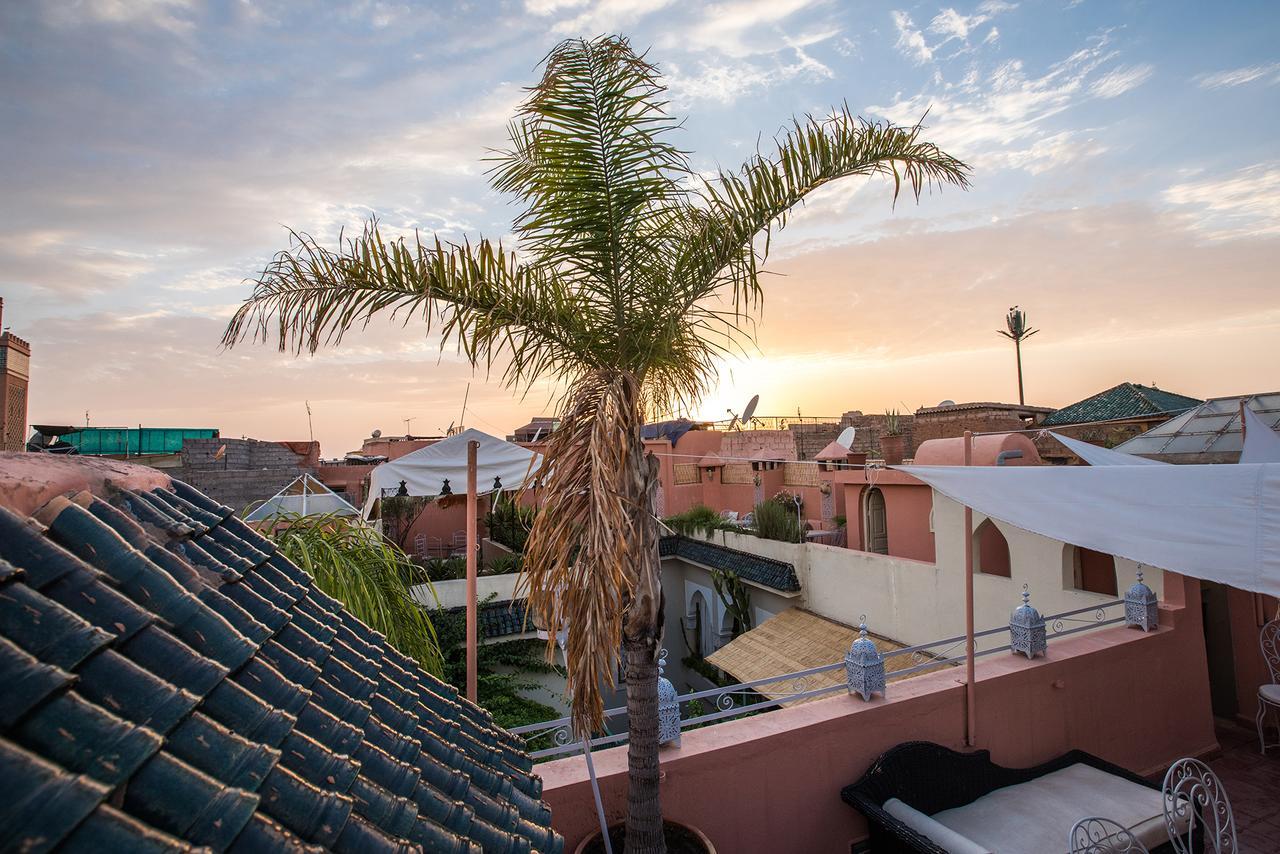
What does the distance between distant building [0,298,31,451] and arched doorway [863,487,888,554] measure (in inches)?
496

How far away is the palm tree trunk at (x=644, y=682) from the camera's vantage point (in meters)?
3.02

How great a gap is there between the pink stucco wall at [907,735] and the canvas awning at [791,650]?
11.5 ft

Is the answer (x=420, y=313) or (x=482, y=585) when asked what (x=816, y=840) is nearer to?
(x=420, y=313)

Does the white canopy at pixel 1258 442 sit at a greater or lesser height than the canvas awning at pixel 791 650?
greater

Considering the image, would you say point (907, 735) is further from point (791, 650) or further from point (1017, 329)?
point (1017, 329)

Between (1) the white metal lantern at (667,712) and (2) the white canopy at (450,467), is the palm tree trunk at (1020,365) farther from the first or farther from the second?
(1) the white metal lantern at (667,712)

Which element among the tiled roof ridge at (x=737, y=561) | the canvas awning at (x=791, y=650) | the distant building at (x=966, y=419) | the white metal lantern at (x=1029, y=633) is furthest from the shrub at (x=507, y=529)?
the white metal lantern at (x=1029, y=633)

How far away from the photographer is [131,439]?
1770cm

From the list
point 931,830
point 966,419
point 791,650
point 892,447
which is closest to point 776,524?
point 892,447

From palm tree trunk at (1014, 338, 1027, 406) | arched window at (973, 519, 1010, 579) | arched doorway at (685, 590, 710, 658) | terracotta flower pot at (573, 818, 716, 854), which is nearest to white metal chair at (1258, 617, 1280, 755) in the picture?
arched window at (973, 519, 1010, 579)

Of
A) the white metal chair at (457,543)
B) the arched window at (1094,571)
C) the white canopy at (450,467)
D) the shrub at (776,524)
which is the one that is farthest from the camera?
the white metal chair at (457,543)

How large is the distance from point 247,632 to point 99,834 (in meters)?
0.89

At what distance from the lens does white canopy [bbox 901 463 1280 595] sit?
3.29m

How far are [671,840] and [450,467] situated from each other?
375 cm
